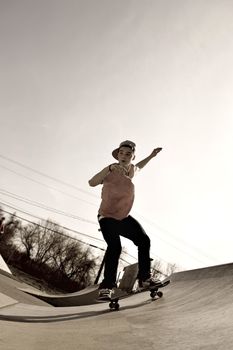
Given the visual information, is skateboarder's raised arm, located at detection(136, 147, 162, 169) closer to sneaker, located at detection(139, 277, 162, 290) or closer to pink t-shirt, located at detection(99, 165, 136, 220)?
pink t-shirt, located at detection(99, 165, 136, 220)

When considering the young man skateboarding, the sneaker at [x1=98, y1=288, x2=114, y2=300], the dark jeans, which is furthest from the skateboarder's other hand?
the sneaker at [x1=98, y1=288, x2=114, y2=300]

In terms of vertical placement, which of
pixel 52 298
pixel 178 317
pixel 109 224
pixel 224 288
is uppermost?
pixel 109 224

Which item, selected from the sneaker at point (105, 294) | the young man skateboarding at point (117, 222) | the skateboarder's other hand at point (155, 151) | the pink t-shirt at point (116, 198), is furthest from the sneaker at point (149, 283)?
the skateboarder's other hand at point (155, 151)

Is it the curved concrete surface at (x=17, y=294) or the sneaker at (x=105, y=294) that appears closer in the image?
the sneaker at (x=105, y=294)

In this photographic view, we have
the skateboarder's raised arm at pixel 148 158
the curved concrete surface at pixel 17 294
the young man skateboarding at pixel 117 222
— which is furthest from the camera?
the curved concrete surface at pixel 17 294

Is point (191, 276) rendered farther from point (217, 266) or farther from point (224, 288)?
Result: point (224, 288)

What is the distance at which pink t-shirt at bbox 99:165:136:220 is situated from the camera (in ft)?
10.5

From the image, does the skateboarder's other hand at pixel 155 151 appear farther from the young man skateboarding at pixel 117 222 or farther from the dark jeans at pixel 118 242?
the dark jeans at pixel 118 242

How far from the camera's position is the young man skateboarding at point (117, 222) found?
3.12 meters

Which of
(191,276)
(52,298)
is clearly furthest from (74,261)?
(191,276)

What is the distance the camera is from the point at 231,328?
4.84ft

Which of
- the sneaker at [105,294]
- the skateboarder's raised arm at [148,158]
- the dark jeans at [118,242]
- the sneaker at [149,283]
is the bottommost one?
the sneaker at [105,294]

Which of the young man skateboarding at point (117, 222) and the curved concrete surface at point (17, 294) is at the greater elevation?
the young man skateboarding at point (117, 222)

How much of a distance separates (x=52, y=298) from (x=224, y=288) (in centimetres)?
1046
